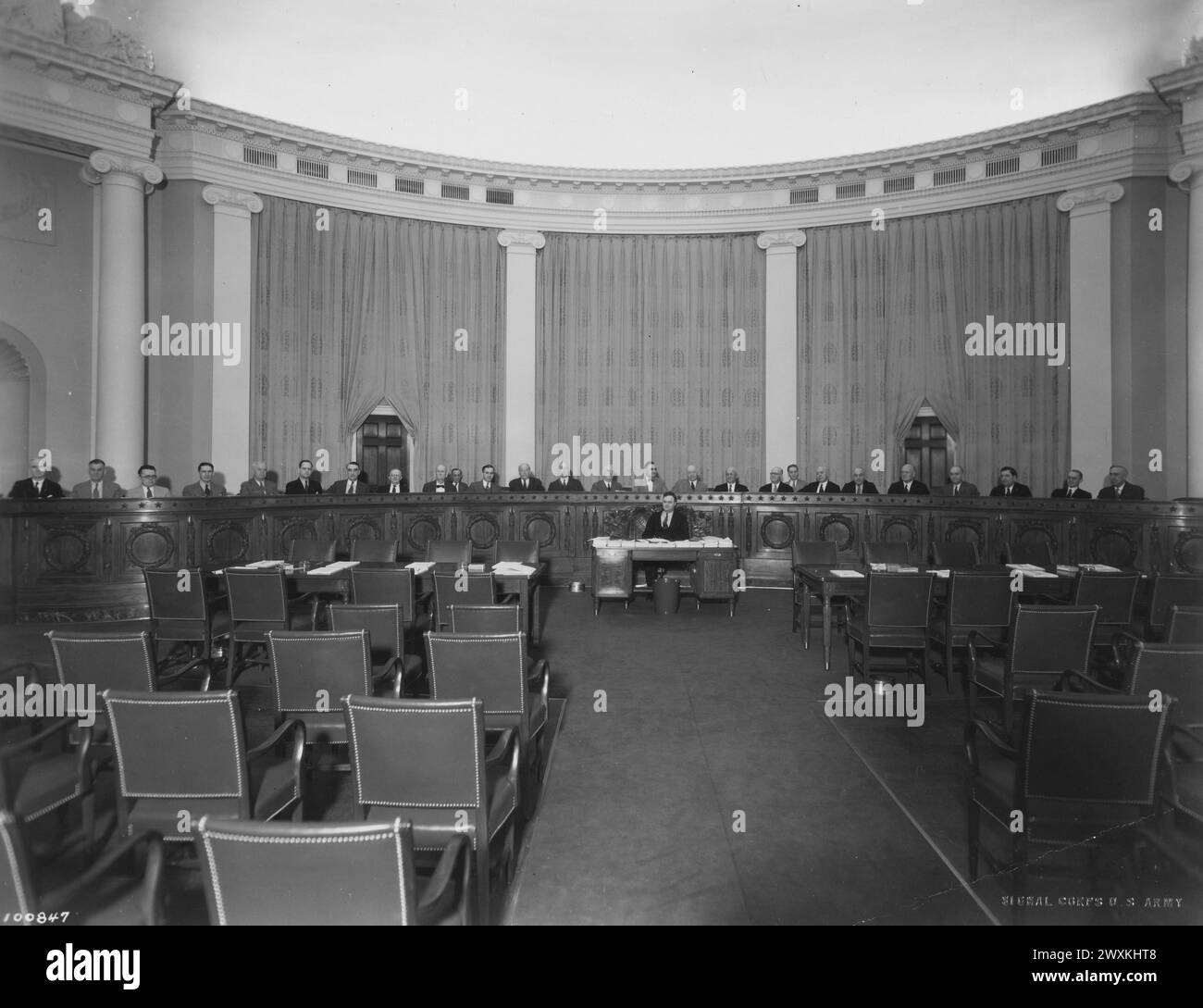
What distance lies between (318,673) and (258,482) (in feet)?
23.3

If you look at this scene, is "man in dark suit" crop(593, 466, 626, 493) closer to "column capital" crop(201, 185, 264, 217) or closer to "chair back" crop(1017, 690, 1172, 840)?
"column capital" crop(201, 185, 264, 217)

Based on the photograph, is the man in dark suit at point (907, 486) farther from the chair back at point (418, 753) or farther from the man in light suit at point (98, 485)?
the man in light suit at point (98, 485)

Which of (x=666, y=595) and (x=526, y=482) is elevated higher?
(x=526, y=482)

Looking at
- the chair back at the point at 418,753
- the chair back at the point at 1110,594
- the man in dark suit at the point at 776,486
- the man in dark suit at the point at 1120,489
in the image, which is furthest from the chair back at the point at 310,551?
Answer: the man in dark suit at the point at 1120,489

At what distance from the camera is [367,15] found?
8672mm

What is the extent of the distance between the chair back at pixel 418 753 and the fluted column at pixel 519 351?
9.10 m

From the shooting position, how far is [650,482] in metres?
10.4

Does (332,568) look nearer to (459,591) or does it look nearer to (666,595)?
(459,591)

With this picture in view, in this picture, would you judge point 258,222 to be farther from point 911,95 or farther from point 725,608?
point 911,95

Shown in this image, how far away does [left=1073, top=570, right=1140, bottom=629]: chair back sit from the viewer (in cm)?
462

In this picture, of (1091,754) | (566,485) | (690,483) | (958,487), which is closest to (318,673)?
(1091,754)

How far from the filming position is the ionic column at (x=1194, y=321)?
788cm

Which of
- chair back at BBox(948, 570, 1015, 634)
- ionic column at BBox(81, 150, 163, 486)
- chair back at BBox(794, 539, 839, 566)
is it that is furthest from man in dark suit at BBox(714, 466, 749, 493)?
ionic column at BBox(81, 150, 163, 486)

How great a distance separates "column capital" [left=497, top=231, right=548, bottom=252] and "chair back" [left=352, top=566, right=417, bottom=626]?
7.71 meters
